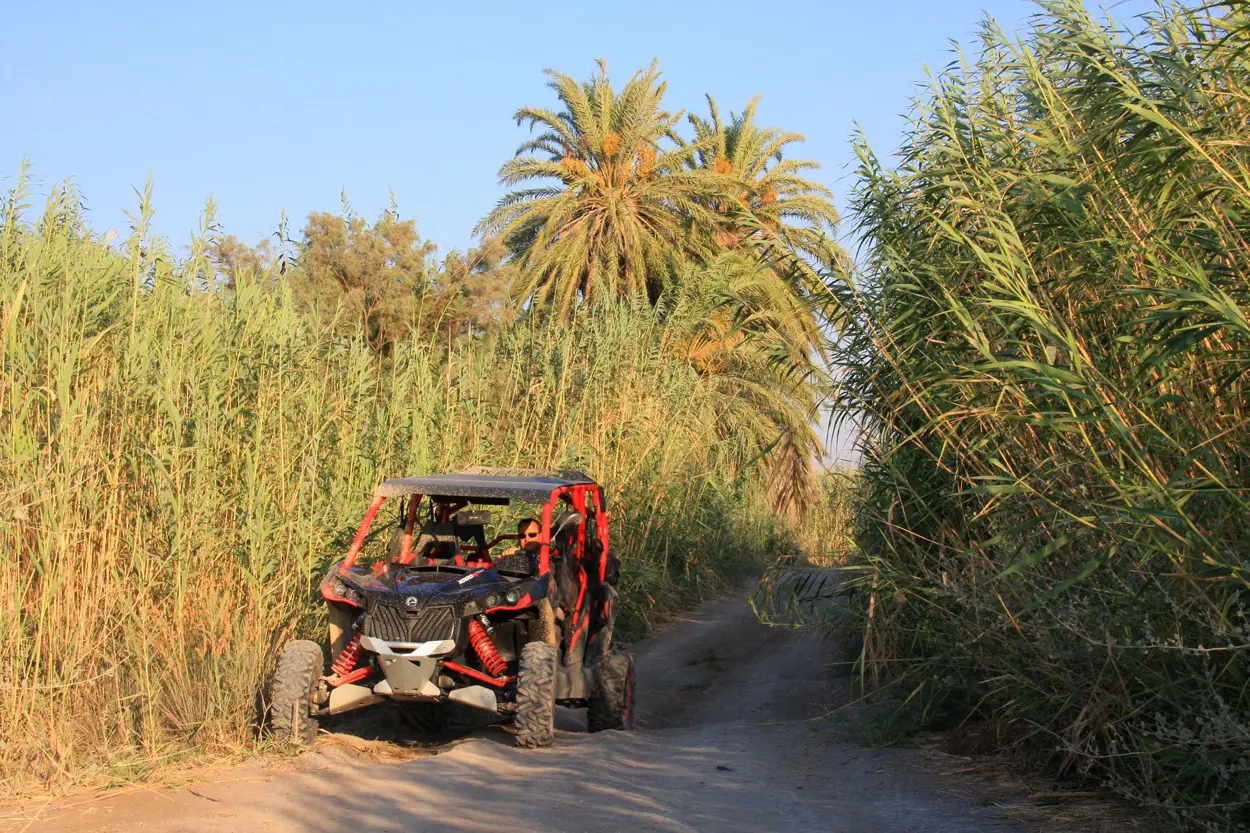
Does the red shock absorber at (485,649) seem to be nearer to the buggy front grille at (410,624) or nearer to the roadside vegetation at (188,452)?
the buggy front grille at (410,624)

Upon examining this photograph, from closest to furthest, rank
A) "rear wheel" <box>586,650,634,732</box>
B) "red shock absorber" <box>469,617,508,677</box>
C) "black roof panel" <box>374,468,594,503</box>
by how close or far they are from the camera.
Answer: "red shock absorber" <box>469,617,508,677</box>, "black roof panel" <box>374,468,594,503</box>, "rear wheel" <box>586,650,634,732</box>

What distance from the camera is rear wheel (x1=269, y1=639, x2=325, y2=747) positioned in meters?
6.81

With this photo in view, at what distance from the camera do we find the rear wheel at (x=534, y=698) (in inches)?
279

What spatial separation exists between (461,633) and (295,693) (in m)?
1.04

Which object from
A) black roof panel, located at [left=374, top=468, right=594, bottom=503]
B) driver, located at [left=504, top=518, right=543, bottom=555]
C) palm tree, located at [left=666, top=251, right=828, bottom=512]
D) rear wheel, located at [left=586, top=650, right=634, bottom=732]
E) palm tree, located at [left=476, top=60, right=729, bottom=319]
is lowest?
rear wheel, located at [left=586, top=650, right=634, bottom=732]

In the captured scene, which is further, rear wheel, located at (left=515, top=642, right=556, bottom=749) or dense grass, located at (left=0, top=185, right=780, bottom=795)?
rear wheel, located at (left=515, top=642, right=556, bottom=749)

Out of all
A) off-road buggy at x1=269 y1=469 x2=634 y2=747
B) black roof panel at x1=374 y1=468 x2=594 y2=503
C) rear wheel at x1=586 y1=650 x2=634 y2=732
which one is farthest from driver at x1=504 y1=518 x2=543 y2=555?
rear wheel at x1=586 y1=650 x2=634 y2=732

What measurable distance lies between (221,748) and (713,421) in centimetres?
1103

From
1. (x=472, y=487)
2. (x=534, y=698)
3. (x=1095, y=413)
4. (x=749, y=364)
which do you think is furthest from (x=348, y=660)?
(x=749, y=364)

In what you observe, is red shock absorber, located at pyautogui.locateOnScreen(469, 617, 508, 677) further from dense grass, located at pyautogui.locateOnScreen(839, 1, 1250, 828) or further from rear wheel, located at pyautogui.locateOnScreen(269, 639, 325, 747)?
dense grass, located at pyautogui.locateOnScreen(839, 1, 1250, 828)

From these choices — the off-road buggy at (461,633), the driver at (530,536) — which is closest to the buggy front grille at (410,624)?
the off-road buggy at (461,633)

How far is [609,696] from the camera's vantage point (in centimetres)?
832

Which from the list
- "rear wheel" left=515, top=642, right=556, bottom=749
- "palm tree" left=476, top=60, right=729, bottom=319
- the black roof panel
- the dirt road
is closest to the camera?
the dirt road

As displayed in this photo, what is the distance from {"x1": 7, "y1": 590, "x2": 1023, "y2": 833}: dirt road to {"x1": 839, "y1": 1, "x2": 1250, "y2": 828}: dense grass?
32.3 inches
